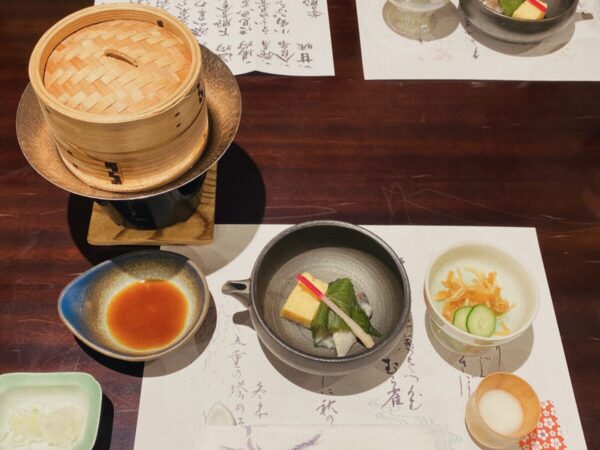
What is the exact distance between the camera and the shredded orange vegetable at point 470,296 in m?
1.38

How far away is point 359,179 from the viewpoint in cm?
169

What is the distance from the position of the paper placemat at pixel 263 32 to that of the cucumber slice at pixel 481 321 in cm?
93

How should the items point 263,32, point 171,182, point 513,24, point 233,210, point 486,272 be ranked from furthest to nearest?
point 263,32
point 513,24
point 233,210
point 486,272
point 171,182

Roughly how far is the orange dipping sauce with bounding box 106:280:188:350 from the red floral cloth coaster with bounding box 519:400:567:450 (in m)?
0.83

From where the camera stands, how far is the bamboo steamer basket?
3.90 ft

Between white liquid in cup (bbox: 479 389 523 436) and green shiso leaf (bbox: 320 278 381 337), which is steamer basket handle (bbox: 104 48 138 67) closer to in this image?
green shiso leaf (bbox: 320 278 381 337)

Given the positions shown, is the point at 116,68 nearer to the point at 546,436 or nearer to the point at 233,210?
the point at 233,210

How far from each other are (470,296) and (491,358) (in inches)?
6.3

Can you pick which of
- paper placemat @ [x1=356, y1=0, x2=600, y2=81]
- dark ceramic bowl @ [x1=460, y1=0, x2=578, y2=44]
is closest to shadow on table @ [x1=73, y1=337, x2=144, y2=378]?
paper placemat @ [x1=356, y1=0, x2=600, y2=81]

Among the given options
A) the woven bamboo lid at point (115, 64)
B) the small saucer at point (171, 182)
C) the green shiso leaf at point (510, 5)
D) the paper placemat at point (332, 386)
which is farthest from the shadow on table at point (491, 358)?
the green shiso leaf at point (510, 5)

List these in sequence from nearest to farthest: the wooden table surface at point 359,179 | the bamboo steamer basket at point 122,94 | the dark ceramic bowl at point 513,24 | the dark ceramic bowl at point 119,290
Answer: the bamboo steamer basket at point 122,94 → the dark ceramic bowl at point 119,290 → the wooden table surface at point 359,179 → the dark ceramic bowl at point 513,24

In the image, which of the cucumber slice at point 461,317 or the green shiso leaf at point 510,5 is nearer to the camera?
the cucumber slice at point 461,317

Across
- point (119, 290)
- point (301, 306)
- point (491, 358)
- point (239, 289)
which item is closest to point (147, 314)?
point (119, 290)

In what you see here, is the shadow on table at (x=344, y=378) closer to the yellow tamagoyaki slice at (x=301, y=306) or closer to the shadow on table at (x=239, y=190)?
the yellow tamagoyaki slice at (x=301, y=306)
